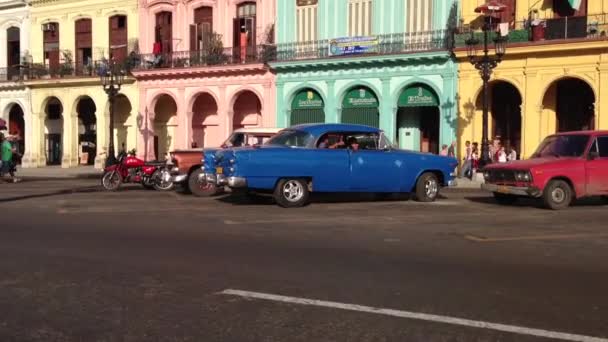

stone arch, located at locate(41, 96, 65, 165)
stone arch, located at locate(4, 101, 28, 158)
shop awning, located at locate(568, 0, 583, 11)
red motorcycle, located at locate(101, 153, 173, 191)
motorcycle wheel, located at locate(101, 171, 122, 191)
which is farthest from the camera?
stone arch, located at locate(4, 101, 28, 158)

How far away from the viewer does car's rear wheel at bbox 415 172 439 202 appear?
601 inches

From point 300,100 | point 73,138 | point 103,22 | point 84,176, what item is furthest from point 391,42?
point 73,138

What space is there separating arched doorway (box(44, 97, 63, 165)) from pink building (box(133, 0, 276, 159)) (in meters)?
7.23

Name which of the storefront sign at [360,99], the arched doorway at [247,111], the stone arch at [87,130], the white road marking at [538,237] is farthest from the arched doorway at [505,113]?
the stone arch at [87,130]

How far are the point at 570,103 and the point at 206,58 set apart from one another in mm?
16042

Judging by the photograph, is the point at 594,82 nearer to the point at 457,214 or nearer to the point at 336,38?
the point at 336,38

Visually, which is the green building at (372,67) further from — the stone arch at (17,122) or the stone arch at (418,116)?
the stone arch at (17,122)

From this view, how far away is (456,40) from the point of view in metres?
26.5

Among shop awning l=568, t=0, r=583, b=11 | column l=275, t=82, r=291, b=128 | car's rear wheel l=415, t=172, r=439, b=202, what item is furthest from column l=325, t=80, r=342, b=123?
car's rear wheel l=415, t=172, r=439, b=202

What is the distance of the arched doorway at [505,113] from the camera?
27.2 metres

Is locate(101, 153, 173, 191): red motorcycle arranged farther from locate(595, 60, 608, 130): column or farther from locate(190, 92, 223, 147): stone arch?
locate(190, 92, 223, 147): stone arch

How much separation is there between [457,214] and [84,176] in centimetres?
2049

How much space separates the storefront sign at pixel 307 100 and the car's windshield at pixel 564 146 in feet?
53.1

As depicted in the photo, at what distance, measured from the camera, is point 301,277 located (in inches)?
271
